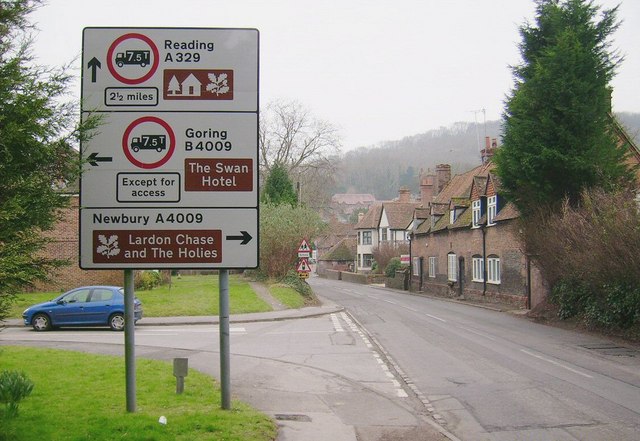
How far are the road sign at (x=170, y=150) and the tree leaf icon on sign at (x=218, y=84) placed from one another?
13 mm

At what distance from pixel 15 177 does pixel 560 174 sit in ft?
74.0

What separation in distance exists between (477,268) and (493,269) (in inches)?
115

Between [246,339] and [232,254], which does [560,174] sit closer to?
[246,339]

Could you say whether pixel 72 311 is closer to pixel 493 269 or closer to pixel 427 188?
pixel 493 269

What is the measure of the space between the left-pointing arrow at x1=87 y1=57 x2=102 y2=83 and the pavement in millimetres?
5029

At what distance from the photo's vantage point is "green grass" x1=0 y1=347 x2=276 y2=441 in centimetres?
693

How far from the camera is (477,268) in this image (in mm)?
38062

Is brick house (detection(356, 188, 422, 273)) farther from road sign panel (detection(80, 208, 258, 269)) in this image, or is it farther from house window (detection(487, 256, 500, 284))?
road sign panel (detection(80, 208, 258, 269))

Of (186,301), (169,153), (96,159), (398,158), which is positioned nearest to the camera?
(96,159)

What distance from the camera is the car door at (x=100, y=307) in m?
21.9

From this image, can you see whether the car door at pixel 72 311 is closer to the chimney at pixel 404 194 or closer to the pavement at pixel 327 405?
the pavement at pixel 327 405

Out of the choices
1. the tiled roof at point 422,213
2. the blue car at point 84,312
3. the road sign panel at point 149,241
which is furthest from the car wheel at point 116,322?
the tiled roof at point 422,213

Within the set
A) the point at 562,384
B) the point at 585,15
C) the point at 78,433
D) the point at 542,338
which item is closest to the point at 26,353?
the point at 78,433

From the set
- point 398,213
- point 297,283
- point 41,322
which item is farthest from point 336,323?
point 398,213
